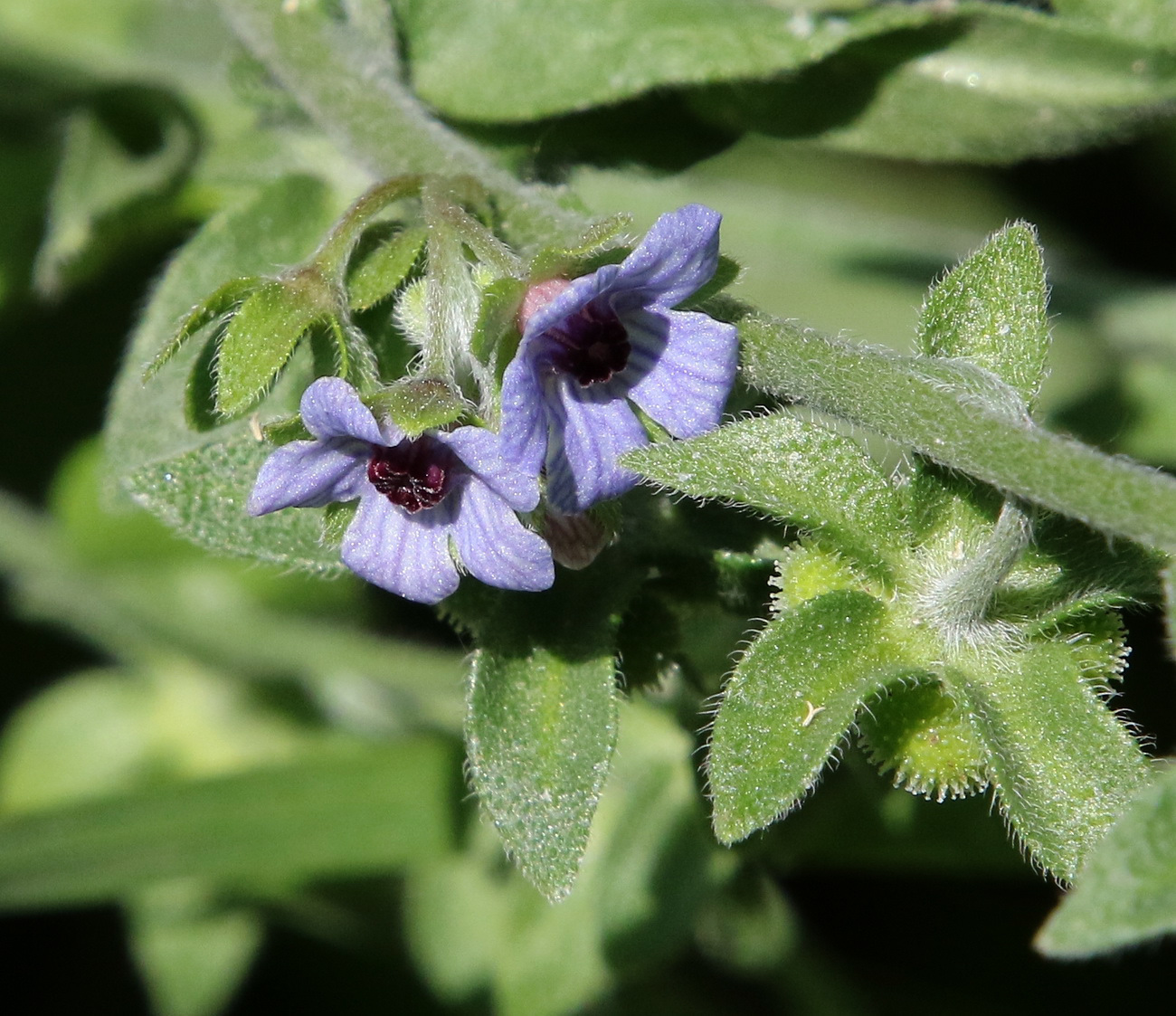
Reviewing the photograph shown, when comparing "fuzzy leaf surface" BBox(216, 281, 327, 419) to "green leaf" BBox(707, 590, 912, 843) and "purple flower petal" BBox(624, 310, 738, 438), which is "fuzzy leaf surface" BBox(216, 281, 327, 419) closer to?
"purple flower petal" BBox(624, 310, 738, 438)

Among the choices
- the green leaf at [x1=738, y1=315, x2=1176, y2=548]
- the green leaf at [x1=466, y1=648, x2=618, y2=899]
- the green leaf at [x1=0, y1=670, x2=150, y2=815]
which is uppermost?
the green leaf at [x1=738, y1=315, x2=1176, y2=548]

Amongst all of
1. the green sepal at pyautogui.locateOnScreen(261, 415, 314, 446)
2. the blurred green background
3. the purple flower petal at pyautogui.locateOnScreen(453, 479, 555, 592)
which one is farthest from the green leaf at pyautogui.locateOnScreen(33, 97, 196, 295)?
the purple flower petal at pyautogui.locateOnScreen(453, 479, 555, 592)

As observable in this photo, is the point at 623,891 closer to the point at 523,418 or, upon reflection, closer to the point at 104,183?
the point at 523,418

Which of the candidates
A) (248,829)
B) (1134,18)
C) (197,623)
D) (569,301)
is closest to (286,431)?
(569,301)

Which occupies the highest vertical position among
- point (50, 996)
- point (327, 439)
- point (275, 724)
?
point (327, 439)

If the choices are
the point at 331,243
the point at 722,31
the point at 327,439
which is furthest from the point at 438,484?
the point at 722,31

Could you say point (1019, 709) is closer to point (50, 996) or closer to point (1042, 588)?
point (1042, 588)
